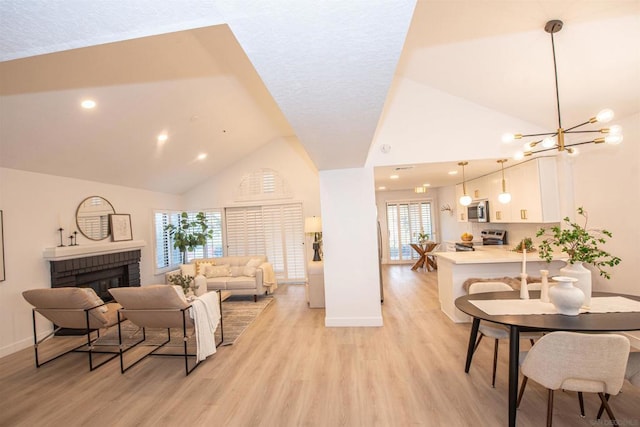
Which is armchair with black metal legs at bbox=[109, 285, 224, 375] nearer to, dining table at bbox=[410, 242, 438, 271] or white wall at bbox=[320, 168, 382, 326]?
white wall at bbox=[320, 168, 382, 326]

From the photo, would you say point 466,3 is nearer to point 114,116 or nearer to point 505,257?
point 505,257

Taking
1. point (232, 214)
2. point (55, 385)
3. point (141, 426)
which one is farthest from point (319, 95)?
point (232, 214)

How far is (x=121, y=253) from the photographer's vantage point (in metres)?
5.53

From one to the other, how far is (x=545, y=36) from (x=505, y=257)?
251 cm

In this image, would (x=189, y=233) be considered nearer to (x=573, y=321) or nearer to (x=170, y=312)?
(x=170, y=312)

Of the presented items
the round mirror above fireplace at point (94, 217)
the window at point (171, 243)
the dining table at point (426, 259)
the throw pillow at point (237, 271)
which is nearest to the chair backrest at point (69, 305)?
the round mirror above fireplace at point (94, 217)

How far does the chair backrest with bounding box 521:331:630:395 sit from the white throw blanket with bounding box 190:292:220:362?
9.96 feet

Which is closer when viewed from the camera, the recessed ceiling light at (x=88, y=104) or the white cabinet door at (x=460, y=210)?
the recessed ceiling light at (x=88, y=104)

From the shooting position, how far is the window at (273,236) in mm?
7398

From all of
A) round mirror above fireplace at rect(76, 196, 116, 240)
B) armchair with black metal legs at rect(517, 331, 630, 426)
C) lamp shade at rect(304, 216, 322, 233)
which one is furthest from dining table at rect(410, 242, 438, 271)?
round mirror above fireplace at rect(76, 196, 116, 240)

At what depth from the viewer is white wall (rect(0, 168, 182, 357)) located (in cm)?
377

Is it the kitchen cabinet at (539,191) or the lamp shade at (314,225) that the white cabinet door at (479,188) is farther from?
the lamp shade at (314,225)

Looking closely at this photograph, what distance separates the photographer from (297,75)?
60.9 inches

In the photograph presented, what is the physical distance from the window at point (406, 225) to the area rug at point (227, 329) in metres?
4.91
